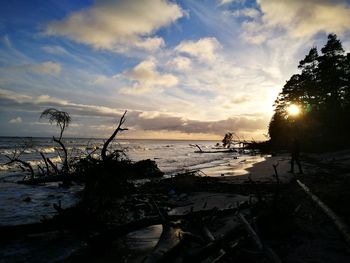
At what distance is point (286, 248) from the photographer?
5441 mm

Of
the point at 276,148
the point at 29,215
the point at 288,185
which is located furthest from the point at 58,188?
the point at 276,148

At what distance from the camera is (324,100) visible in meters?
43.1

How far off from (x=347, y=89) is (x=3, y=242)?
45759 mm

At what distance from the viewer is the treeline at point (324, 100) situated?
124ft

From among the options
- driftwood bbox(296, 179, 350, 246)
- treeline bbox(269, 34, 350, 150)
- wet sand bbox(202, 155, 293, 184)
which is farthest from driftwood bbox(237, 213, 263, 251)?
treeline bbox(269, 34, 350, 150)

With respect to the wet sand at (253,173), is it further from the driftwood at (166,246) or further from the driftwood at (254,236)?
the driftwood at (166,246)

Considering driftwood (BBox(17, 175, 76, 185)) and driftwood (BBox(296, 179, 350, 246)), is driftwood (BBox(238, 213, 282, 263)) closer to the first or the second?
driftwood (BBox(296, 179, 350, 246))

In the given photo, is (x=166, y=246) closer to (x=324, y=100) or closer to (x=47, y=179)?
(x=47, y=179)

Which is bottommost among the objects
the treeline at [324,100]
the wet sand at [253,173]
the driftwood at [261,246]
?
the wet sand at [253,173]

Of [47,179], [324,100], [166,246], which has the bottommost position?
[47,179]

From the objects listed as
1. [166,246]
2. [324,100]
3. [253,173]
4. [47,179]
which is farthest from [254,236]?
[324,100]

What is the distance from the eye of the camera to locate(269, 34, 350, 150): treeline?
37875 millimetres

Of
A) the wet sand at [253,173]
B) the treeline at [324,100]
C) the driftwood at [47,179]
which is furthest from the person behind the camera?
the treeline at [324,100]

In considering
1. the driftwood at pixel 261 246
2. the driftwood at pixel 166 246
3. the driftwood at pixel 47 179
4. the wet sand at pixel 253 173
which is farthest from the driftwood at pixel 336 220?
the driftwood at pixel 47 179
